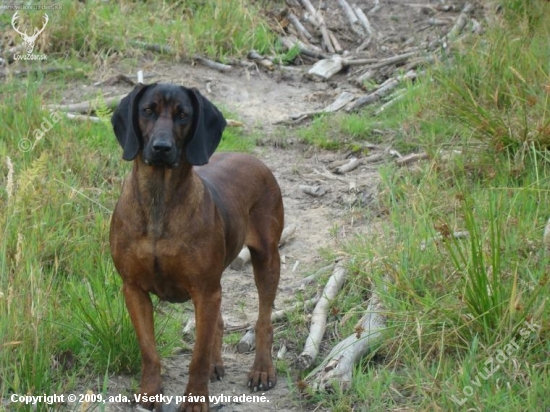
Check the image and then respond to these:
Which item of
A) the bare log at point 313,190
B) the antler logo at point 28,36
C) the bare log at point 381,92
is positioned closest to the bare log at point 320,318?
the bare log at point 313,190

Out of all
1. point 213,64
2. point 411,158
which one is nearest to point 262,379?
point 411,158

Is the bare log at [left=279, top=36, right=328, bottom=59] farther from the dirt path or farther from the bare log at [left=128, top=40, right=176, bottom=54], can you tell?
the bare log at [left=128, top=40, right=176, bottom=54]

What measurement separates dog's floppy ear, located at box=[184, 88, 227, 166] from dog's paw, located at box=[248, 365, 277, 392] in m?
1.34

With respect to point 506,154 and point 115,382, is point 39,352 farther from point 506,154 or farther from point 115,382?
point 506,154

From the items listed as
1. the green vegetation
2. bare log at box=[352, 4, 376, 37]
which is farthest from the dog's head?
bare log at box=[352, 4, 376, 37]

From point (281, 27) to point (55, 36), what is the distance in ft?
8.74

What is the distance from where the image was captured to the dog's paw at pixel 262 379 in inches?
224

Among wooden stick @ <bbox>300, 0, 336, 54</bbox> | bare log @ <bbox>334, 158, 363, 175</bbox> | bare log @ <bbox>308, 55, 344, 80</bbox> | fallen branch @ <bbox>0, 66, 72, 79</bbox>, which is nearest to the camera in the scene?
bare log @ <bbox>334, 158, 363, 175</bbox>

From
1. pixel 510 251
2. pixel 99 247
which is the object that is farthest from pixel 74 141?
pixel 510 251

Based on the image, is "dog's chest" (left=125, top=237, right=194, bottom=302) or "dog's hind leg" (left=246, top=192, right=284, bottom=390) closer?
"dog's chest" (left=125, top=237, right=194, bottom=302)

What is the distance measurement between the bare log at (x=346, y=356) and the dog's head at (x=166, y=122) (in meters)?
1.30

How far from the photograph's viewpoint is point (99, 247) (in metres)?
6.73

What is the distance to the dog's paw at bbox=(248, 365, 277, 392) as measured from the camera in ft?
18.6

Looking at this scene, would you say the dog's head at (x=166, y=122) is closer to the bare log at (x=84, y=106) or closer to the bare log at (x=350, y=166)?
the bare log at (x=350, y=166)
